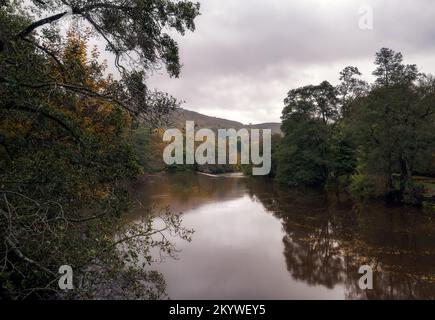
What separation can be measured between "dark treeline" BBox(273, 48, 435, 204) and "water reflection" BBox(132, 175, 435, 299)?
3538 millimetres

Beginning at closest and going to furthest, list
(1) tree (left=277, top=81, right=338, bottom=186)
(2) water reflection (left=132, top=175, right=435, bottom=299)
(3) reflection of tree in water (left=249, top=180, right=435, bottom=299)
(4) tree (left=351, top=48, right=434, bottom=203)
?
(2) water reflection (left=132, top=175, right=435, bottom=299)
(3) reflection of tree in water (left=249, top=180, right=435, bottom=299)
(4) tree (left=351, top=48, right=434, bottom=203)
(1) tree (left=277, top=81, right=338, bottom=186)

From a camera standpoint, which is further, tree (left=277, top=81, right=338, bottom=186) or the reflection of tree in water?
tree (left=277, top=81, right=338, bottom=186)

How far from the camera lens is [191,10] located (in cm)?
703

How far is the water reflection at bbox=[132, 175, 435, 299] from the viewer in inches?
409

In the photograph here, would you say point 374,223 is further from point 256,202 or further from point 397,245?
point 256,202

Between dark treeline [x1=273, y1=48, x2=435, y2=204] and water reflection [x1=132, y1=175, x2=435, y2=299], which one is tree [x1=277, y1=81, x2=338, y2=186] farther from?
water reflection [x1=132, y1=175, x2=435, y2=299]

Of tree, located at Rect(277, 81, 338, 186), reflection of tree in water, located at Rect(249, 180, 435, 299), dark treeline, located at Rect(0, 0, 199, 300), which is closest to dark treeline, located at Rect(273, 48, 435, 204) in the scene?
tree, located at Rect(277, 81, 338, 186)

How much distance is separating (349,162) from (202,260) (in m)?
27.1

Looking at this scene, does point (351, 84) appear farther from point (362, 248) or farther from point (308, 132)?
point (362, 248)

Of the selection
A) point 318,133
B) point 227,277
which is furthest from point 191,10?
point 318,133

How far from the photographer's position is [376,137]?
1030 inches

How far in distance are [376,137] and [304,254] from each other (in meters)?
15.5

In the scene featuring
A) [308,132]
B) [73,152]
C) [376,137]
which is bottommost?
[73,152]

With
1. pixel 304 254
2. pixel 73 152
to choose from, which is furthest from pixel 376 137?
pixel 73 152
